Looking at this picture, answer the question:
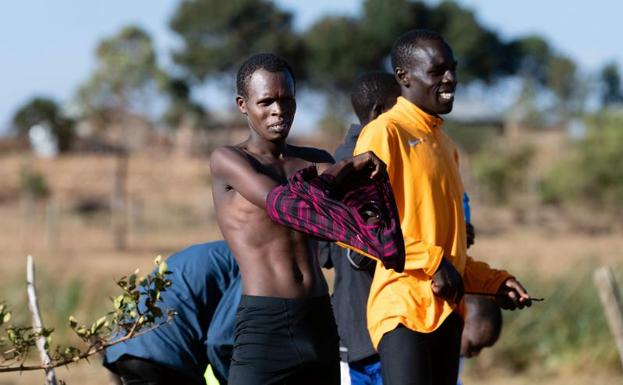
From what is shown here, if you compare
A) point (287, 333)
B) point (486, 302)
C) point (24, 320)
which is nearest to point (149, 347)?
point (287, 333)

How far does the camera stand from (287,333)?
3273 millimetres

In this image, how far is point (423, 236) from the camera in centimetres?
365

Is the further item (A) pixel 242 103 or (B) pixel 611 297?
(B) pixel 611 297

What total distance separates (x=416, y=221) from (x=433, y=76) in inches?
20.8

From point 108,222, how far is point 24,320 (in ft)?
Result: 61.3

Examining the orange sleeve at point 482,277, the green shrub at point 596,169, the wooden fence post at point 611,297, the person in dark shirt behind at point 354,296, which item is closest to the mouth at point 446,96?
the person in dark shirt behind at point 354,296

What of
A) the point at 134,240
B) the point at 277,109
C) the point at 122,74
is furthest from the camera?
the point at 122,74

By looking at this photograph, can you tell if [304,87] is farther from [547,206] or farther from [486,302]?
[486,302]

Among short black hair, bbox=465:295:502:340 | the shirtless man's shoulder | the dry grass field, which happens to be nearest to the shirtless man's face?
the shirtless man's shoulder

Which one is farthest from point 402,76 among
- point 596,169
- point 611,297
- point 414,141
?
point 596,169

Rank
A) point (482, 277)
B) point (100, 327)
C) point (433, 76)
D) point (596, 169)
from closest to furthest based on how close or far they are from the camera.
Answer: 1. point (100, 327)
2. point (433, 76)
3. point (482, 277)
4. point (596, 169)

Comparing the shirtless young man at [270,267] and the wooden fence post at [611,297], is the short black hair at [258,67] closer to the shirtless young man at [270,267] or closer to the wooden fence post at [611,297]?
the shirtless young man at [270,267]

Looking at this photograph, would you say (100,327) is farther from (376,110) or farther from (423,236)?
(376,110)

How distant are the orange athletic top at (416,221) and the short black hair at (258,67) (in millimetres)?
438
